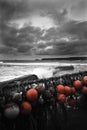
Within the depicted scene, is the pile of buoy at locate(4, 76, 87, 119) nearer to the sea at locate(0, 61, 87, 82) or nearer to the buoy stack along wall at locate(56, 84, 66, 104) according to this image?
the buoy stack along wall at locate(56, 84, 66, 104)

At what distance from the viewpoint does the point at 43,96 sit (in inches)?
122

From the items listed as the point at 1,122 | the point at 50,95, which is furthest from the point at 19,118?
the point at 50,95

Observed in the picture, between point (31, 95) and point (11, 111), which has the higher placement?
point (31, 95)

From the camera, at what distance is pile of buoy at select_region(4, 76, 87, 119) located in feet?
8.19

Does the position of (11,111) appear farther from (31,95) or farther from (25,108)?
(31,95)

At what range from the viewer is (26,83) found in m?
3.13

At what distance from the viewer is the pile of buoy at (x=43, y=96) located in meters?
2.50

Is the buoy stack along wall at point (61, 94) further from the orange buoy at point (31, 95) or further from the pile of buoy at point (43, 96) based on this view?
the orange buoy at point (31, 95)

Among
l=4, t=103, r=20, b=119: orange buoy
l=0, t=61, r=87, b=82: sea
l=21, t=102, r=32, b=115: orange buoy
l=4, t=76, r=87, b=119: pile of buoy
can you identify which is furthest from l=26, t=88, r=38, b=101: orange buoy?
l=0, t=61, r=87, b=82: sea

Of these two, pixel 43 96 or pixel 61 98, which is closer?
pixel 43 96

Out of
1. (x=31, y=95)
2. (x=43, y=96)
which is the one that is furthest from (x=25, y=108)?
(x=43, y=96)

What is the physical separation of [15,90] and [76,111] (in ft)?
7.40

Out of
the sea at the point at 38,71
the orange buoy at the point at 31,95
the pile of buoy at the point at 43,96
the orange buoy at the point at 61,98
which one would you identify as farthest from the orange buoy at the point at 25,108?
the sea at the point at 38,71

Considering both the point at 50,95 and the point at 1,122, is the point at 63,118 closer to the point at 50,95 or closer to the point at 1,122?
the point at 50,95
